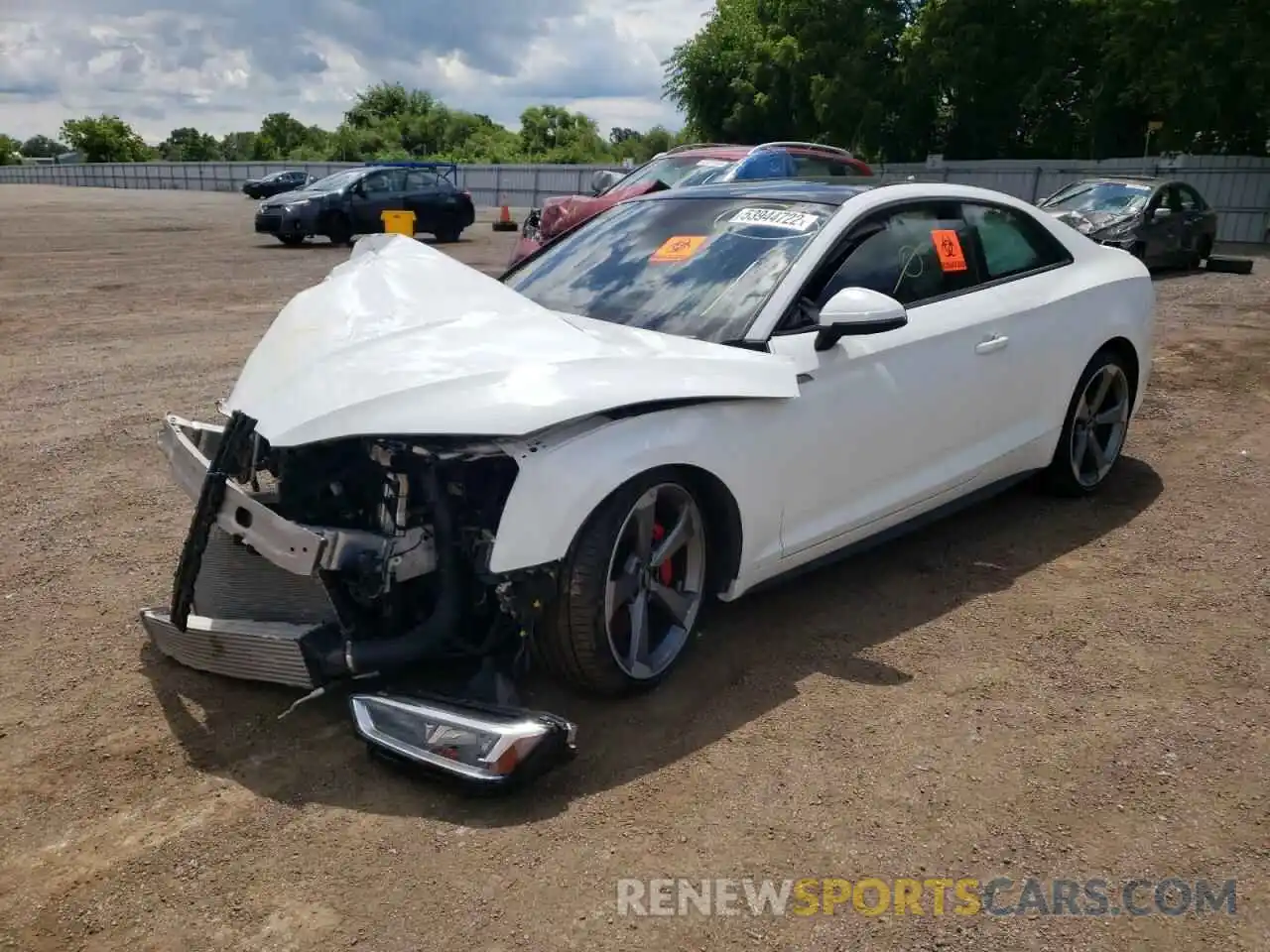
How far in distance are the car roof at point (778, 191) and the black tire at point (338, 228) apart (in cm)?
1610

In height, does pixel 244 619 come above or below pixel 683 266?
below

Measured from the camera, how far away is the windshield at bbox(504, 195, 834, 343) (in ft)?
12.5

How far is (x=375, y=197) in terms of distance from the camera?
66.1 ft

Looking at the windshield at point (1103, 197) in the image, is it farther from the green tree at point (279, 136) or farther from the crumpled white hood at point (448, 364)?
the green tree at point (279, 136)

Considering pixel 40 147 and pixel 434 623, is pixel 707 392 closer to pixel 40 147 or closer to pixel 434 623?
pixel 434 623

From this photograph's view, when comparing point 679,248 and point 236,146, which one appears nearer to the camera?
point 679,248

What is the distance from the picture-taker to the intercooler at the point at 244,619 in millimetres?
3104

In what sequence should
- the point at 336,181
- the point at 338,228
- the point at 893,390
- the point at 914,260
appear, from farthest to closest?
the point at 336,181 < the point at 338,228 < the point at 914,260 < the point at 893,390

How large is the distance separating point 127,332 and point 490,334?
7.81 metres

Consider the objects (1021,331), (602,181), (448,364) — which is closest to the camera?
(448,364)

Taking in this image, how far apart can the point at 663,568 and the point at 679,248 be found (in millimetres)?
1384

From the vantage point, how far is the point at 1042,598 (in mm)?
4246

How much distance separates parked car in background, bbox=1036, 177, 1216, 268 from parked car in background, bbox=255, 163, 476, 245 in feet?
37.0

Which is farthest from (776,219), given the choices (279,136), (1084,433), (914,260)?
(279,136)
